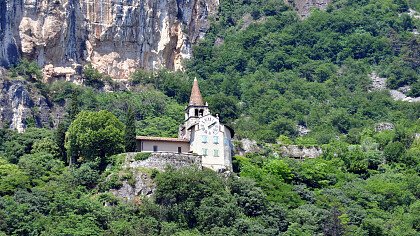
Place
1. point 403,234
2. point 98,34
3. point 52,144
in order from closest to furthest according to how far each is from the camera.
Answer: point 403,234, point 52,144, point 98,34

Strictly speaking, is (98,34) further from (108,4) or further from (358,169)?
(358,169)

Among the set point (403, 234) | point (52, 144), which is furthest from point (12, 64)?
point (403, 234)

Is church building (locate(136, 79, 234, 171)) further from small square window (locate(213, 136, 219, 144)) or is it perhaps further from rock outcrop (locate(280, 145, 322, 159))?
rock outcrop (locate(280, 145, 322, 159))

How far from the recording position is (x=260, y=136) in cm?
11162

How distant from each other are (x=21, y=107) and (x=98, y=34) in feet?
47.8

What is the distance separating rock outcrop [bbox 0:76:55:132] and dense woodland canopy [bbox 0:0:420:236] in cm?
170

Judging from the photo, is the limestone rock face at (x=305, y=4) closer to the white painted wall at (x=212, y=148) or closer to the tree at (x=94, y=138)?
the white painted wall at (x=212, y=148)

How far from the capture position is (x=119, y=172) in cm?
8944

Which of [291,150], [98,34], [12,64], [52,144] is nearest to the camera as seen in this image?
[52,144]

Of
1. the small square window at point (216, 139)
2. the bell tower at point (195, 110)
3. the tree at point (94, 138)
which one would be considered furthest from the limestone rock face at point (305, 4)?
the tree at point (94, 138)

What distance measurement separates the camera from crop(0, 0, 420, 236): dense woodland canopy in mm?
85750

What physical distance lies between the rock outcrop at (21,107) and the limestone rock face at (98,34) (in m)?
3.24

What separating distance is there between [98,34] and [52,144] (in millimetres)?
27447

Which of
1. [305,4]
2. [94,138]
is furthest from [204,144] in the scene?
[305,4]
